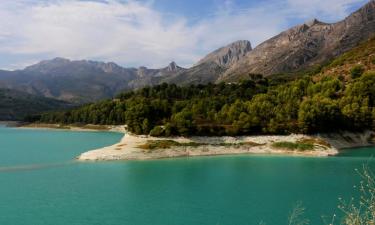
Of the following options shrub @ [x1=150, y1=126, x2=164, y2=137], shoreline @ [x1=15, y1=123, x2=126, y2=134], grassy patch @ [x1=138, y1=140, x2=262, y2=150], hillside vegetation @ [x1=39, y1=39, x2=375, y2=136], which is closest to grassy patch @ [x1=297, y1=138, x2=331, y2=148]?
hillside vegetation @ [x1=39, y1=39, x2=375, y2=136]

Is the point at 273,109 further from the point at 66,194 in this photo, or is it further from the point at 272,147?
the point at 66,194

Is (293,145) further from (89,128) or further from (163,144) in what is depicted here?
(89,128)

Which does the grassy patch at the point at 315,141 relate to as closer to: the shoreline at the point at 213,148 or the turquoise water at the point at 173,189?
the shoreline at the point at 213,148

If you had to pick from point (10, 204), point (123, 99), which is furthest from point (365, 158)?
point (123, 99)

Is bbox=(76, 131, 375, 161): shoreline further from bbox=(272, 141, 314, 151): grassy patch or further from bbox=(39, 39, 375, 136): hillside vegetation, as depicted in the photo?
bbox=(39, 39, 375, 136): hillside vegetation

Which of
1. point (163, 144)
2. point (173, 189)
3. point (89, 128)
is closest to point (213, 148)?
point (163, 144)

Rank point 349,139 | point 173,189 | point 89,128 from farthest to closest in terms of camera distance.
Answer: point 89,128 → point 349,139 → point 173,189
